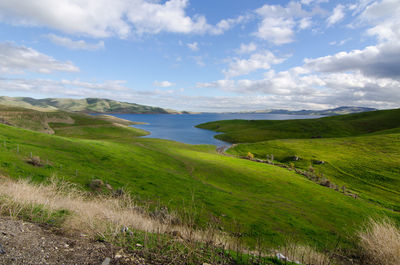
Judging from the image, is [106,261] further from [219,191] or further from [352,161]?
[352,161]

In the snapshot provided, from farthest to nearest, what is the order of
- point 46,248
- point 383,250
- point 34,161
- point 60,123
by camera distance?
point 60,123 < point 34,161 < point 383,250 < point 46,248

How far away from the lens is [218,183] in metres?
37.9

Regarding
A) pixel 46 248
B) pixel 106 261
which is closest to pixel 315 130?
pixel 106 261

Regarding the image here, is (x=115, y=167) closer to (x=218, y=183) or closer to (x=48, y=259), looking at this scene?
(x=218, y=183)

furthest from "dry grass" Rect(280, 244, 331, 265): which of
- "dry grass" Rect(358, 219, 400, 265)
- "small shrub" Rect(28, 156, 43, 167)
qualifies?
"small shrub" Rect(28, 156, 43, 167)

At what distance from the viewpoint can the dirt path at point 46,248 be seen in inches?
207

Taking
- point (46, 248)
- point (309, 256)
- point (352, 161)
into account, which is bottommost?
point (352, 161)

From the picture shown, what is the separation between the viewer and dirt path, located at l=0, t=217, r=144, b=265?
526 cm

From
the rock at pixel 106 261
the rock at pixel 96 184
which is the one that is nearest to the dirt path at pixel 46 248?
the rock at pixel 106 261

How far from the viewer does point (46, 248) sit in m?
5.80

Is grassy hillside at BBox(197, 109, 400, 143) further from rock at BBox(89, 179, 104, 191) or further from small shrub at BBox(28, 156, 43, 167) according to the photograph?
small shrub at BBox(28, 156, 43, 167)

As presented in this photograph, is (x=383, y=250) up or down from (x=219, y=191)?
up

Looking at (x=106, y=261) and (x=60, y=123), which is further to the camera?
(x=60, y=123)

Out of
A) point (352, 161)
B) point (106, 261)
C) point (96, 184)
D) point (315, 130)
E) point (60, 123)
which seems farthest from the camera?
point (315, 130)
